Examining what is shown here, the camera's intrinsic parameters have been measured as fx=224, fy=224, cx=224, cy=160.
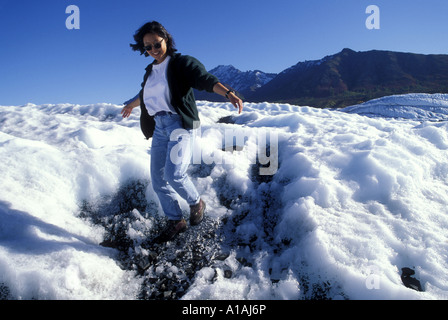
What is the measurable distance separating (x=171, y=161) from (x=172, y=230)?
3.08 feet

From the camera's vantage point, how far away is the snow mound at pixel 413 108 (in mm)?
11695

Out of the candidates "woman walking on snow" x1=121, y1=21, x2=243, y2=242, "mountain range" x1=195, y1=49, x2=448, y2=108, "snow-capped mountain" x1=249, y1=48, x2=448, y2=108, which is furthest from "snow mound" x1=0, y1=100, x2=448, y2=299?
"mountain range" x1=195, y1=49, x2=448, y2=108

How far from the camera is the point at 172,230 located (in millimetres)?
2906

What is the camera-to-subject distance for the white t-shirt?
259 cm

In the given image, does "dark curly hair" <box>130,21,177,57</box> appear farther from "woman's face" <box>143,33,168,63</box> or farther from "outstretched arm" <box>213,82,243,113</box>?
"outstretched arm" <box>213,82,243,113</box>

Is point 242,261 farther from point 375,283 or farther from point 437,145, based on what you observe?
point 437,145

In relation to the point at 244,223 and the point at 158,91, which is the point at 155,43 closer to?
the point at 158,91

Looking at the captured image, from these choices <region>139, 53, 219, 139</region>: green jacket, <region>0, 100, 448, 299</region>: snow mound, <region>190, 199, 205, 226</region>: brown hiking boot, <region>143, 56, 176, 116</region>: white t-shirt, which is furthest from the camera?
<region>190, 199, 205, 226</region>: brown hiking boot

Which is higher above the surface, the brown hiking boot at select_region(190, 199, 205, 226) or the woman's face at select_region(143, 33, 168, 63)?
the woman's face at select_region(143, 33, 168, 63)

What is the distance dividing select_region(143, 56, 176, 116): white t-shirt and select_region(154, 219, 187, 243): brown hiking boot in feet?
4.73

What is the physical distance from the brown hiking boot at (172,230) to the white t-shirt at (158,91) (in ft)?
4.73

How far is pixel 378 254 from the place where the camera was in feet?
7.37

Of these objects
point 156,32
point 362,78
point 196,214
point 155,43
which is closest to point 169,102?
point 155,43
